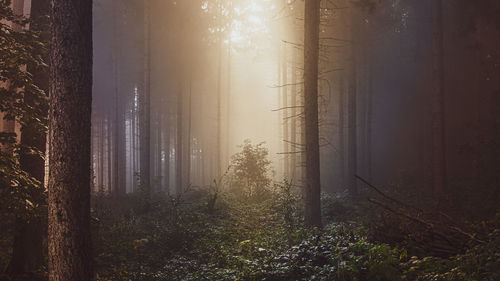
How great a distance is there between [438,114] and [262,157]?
1072 centimetres

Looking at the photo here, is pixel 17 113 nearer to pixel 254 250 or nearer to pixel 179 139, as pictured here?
pixel 254 250

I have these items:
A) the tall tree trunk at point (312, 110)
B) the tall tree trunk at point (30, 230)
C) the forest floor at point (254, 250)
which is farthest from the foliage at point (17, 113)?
the tall tree trunk at point (312, 110)

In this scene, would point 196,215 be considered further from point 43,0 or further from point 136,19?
point 136,19

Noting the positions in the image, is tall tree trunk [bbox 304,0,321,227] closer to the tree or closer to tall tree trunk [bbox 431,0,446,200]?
tall tree trunk [bbox 431,0,446,200]

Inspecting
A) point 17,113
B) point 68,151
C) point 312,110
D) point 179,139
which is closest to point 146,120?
point 179,139

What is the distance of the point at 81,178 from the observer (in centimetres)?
455

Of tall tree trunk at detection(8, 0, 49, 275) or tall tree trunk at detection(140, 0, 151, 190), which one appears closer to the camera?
tall tree trunk at detection(8, 0, 49, 275)

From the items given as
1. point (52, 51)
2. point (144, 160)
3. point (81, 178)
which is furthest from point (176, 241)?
point (144, 160)

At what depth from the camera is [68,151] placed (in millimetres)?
4477

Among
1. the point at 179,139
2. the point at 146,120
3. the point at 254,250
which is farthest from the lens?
the point at 179,139

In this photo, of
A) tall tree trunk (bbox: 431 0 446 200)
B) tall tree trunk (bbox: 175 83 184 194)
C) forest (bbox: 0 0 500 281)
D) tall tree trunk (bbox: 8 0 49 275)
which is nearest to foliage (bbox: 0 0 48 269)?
forest (bbox: 0 0 500 281)

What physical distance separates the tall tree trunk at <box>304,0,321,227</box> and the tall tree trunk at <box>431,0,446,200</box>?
5.60m

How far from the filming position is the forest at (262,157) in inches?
180

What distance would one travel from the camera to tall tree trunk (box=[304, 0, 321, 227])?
10648mm
